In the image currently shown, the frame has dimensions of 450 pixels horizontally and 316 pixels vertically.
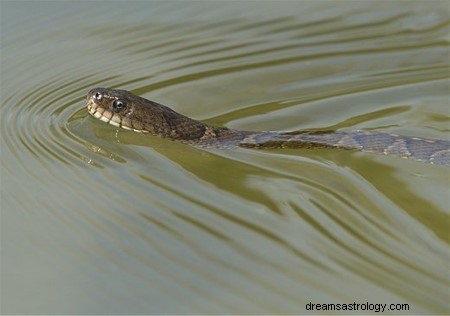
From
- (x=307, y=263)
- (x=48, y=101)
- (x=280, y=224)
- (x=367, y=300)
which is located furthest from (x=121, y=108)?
(x=367, y=300)

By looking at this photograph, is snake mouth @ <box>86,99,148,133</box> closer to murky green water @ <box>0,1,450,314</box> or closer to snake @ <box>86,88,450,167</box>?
snake @ <box>86,88,450,167</box>

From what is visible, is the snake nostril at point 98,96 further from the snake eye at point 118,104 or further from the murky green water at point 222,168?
the murky green water at point 222,168

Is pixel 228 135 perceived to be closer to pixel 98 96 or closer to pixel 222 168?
pixel 222 168

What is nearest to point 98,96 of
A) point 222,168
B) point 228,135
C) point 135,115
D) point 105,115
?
point 105,115

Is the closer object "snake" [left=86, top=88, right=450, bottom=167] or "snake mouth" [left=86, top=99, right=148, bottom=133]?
"snake" [left=86, top=88, right=450, bottom=167]

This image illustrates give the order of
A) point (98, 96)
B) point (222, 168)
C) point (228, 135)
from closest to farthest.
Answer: point (222, 168), point (228, 135), point (98, 96)

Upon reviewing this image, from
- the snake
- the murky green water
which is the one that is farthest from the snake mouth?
the murky green water

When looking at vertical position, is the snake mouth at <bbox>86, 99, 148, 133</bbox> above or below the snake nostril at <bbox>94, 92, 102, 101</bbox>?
below

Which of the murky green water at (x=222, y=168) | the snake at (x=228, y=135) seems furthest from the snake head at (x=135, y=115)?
the murky green water at (x=222, y=168)

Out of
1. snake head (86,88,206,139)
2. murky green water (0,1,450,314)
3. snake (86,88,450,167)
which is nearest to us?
murky green water (0,1,450,314)
